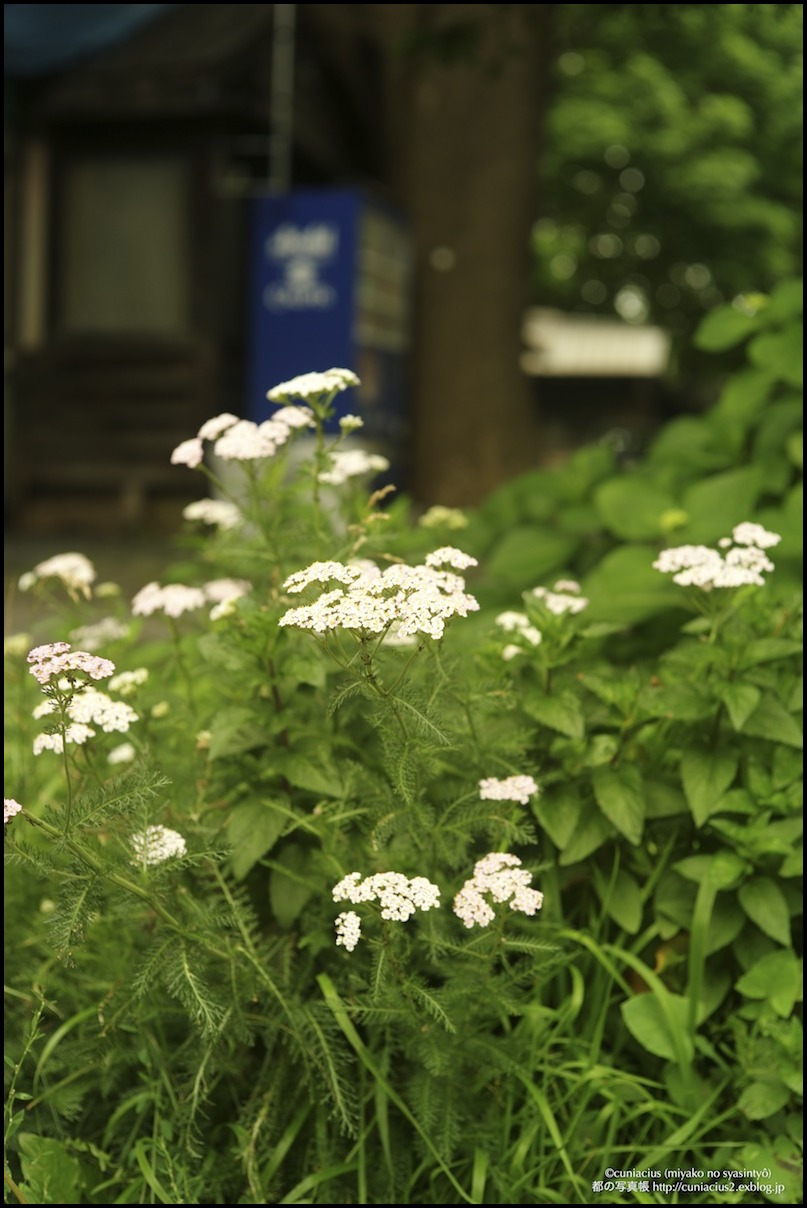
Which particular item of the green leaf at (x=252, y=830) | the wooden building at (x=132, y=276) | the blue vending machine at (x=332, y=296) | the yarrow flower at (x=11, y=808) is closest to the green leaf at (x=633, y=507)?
the green leaf at (x=252, y=830)

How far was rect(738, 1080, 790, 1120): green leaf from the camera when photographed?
1.98 metres

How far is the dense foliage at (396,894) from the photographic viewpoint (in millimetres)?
1700

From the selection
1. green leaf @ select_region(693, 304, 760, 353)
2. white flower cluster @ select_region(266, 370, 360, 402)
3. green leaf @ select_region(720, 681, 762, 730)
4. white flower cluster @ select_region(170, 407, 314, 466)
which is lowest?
green leaf @ select_region(720, 681, 762, 730)

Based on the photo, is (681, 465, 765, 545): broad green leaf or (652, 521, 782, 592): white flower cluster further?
(681, 465, 765, 545): broad green leaf

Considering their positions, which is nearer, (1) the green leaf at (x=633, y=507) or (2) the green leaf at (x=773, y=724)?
(2) the green leaf at (x=773, y=724)

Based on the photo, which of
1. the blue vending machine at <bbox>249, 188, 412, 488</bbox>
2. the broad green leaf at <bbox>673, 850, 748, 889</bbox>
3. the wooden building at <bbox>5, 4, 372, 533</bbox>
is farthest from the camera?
the wooden building at <bbox>5, 4, 372, 533</bbox>

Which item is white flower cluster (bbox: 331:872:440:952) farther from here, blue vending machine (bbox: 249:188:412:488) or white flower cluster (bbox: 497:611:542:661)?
blue vending machine (bbox: 249:188:412:488)

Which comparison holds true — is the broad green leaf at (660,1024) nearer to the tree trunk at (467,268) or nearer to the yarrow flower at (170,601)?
the yarrow flower at (170,601)

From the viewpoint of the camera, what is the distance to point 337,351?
348 inches

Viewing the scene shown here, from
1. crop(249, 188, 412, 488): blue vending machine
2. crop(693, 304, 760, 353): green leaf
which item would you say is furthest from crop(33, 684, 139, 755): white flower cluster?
crop(249, 188, 412, 488): blue vending machine

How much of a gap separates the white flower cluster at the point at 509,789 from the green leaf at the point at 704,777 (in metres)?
0.35

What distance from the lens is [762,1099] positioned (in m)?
2.00

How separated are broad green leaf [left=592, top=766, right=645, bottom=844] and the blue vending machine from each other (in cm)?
653

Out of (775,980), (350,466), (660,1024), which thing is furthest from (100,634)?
(775,980)
